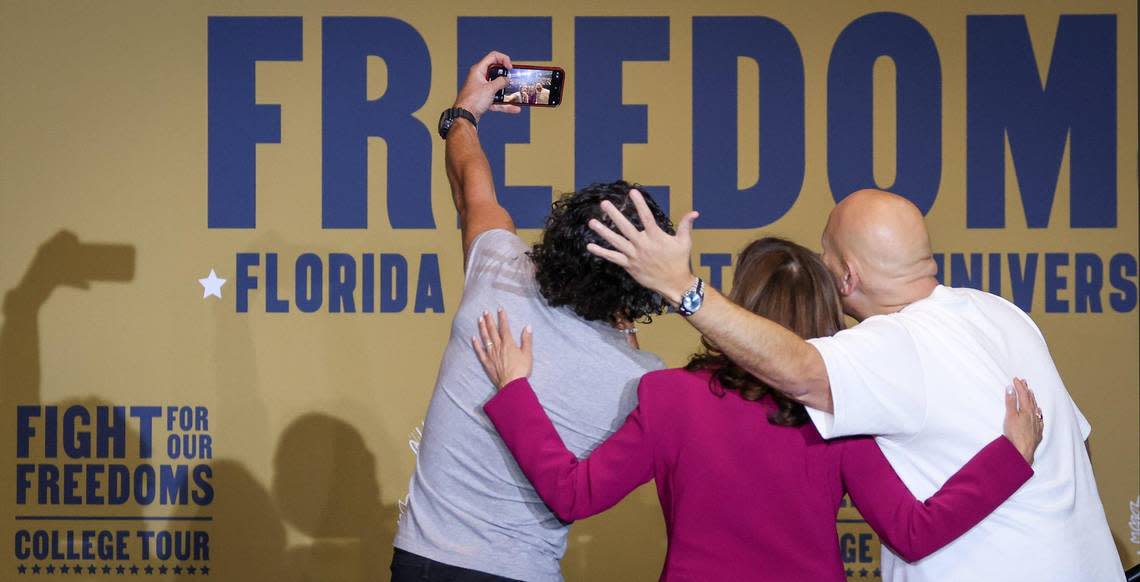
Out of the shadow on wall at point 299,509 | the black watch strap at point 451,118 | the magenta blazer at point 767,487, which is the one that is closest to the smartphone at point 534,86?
the black watch strap at point 451,118

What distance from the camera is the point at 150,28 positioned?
3.99 m

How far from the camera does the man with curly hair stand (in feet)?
6.19

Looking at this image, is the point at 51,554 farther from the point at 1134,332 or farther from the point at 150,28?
the point at 1134,332

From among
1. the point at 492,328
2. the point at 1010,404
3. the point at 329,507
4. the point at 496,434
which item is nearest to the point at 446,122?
the point at 492,328

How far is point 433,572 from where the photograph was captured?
6.24 feet

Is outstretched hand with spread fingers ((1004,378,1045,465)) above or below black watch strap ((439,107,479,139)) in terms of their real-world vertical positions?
below

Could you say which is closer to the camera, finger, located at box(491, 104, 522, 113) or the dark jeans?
the dark jeans

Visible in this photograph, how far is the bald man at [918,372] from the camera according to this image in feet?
5.12

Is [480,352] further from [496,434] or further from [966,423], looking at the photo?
[966,423]

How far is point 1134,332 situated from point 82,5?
13.4 feet

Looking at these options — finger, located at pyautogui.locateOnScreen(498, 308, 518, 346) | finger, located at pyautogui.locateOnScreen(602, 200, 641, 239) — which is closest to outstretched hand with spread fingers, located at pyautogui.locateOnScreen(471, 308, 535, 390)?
finger, located at pyautogui.locateOnScreen(498, 308, 518, 346)

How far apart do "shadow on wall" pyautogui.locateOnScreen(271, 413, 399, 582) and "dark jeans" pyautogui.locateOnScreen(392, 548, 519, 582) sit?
204cm

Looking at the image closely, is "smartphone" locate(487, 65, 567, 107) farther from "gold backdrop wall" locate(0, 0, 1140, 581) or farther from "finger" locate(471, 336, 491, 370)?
"gold backdrop wall" locate(0, 0, 1140, 581)

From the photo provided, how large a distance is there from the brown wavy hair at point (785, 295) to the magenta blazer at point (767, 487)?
0.05m
